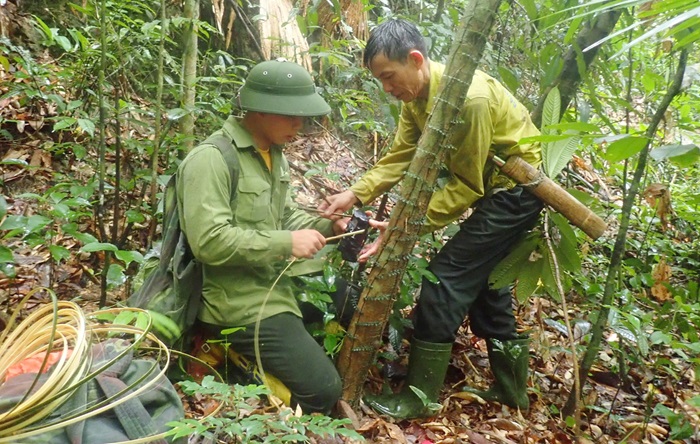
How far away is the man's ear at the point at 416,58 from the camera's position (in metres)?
2.94

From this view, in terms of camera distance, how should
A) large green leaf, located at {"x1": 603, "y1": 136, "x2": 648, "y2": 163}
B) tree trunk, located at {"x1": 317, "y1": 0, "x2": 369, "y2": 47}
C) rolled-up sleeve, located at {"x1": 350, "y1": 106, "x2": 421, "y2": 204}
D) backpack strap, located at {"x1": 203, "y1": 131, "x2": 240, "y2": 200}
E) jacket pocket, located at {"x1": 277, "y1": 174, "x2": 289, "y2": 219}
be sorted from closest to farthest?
1. large green leaf, located at {"x1": 603, "y1": 136, "x2": 648, "y2": 163}
2. backpack strap, located at {"x1": 203, "y1": 131, "x2": 240, "y2": 200}
3. jacket pocket, located at {"x1": 277, "y1": 174, "x2": 289, "y2": 219}
4. rolled-up sleeve, located at {"x1": 350, "y1": 106, "x2": 421, "y2": 204}
5. tree trunk, located at {"x1": 317, "y1": 0, "x2": 369, "y2": 47}

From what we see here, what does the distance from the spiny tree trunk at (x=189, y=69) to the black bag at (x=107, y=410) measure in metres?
2.18

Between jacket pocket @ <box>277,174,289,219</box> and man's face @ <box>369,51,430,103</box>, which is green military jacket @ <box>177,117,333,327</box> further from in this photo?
man's face @ <box>369,51,430,103</box>

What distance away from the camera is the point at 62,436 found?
1739mm

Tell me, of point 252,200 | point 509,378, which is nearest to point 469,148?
point 252,200

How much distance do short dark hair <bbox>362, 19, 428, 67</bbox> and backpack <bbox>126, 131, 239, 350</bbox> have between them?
37.7 inches

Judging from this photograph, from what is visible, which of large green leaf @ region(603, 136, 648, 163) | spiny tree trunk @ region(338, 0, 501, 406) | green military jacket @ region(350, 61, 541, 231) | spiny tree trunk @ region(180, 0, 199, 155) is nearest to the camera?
large green leaf @ region(603, 136, 648, 163)

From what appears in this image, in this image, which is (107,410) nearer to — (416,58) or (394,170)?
(394,170)

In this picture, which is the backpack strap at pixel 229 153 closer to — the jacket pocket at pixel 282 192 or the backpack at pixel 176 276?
the backpack at pixel 176 276

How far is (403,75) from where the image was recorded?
302cm

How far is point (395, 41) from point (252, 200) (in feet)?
3.74

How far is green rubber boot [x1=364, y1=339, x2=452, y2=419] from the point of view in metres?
3.23

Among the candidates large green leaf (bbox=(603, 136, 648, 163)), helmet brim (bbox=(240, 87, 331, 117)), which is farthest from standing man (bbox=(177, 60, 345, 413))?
large green leaf (bbox=(603, 136, 648, 163))

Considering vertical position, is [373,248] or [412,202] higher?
[412,202]
